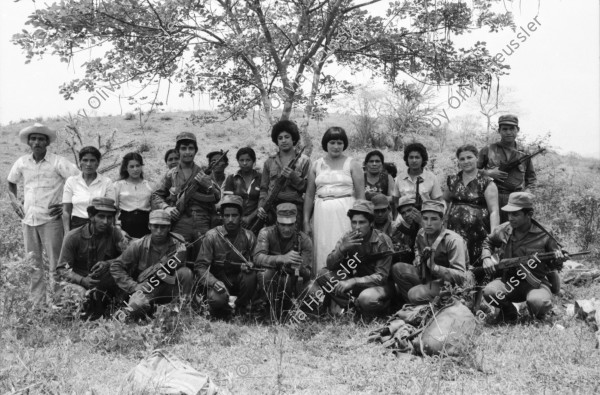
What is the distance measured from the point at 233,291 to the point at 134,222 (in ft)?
4.64

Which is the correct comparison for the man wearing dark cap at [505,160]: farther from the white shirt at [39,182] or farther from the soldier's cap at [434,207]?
the white shirt at [39,182]

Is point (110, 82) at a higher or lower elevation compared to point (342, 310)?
higher

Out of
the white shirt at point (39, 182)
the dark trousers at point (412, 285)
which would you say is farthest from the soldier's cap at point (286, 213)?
the white shirt at point (39, 182)

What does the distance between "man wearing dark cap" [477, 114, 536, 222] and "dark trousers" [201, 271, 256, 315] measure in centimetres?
294

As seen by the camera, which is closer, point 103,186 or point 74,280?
point 74,280

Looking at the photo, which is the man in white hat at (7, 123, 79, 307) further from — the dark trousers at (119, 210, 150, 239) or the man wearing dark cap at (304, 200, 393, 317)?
the man wearing dark cap at (304, 200, 393, 317)

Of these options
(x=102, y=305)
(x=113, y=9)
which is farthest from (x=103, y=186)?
(x=113, y=9)

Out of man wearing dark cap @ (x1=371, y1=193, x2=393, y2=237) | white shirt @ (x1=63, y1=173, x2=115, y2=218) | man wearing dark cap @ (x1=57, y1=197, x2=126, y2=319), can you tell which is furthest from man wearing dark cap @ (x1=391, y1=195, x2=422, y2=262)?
white shirt @ (x1=63, y1=173, x2=115, y2=218)

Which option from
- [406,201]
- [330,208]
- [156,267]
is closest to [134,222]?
[156,267]

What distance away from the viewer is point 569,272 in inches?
286

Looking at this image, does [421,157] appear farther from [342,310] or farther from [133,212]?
[133,212]

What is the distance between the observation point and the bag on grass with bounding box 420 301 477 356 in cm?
438

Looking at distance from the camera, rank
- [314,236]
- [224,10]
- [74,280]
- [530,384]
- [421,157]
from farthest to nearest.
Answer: [224,10] < [421,157] < [314,236] < [74,280] < [530,384]

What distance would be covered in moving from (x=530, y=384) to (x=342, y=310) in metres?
2.13
